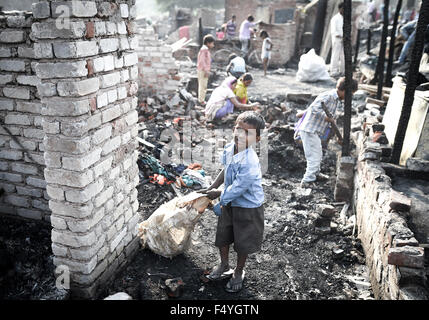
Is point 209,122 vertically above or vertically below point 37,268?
above

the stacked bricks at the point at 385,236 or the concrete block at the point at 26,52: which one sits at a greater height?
the concrete block at the point at 26,52

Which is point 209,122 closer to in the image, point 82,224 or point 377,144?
point 377,144

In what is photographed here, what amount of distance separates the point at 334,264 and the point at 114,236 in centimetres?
256

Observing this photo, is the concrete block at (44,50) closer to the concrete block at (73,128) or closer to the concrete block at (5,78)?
the concrete block at (73,128)

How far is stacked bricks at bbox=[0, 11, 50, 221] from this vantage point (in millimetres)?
2955

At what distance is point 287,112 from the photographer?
776 centimetres

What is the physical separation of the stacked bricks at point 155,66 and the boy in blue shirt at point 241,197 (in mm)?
6038

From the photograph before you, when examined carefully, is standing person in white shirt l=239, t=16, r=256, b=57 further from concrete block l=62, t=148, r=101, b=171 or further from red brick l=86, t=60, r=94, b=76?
concrete block l=62, t=148, r=101, b=171

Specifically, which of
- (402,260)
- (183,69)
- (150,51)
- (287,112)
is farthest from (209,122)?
(402,260)

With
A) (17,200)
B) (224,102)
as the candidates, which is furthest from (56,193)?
(224,102)

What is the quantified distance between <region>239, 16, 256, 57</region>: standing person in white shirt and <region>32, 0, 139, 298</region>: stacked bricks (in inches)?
488

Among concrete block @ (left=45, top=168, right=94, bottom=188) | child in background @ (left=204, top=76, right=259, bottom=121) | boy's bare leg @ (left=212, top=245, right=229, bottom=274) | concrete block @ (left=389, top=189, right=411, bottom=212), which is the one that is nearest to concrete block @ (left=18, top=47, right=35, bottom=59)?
concrete block @ (left=45, top=168, right=94, bottom=188)

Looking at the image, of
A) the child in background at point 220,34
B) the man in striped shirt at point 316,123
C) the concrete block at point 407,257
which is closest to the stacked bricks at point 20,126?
the concrete block at point 407,257

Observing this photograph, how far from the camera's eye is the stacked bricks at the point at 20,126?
2955 millimetres
